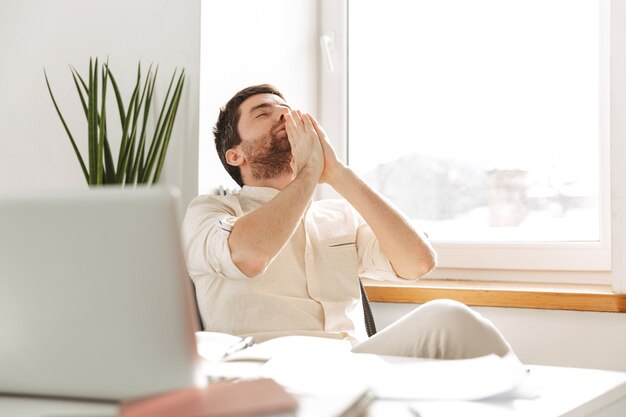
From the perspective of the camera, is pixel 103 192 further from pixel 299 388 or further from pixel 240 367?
pixel 240 367

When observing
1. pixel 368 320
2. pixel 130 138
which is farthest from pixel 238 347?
pixel 130 138

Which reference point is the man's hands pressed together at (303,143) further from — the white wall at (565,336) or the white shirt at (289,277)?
the white wall at (565,336)

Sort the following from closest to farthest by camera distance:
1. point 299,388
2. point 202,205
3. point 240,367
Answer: point 299,388
point 240,367
point 202,205

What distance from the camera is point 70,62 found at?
2.70 m

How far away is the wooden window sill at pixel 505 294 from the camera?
2.16 m

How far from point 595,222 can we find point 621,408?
1.28 m

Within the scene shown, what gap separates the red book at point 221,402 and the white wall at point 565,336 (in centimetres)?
159

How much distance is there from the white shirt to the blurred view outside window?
0.63 m

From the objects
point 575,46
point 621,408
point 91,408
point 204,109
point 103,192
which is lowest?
point 621,408

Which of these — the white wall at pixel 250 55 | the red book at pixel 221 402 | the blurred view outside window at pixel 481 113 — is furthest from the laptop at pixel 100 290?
the blurred view outside window at pixel 481 113

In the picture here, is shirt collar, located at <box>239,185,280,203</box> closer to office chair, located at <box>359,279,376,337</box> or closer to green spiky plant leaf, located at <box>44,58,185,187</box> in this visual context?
green spiky plant leaf, located at <box>44,58,185,187</box>

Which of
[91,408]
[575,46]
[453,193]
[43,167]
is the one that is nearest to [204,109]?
[43,167]

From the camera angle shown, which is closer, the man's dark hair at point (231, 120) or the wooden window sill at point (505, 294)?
the wooden window sill at point (505, 294)

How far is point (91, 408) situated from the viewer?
0.85m
